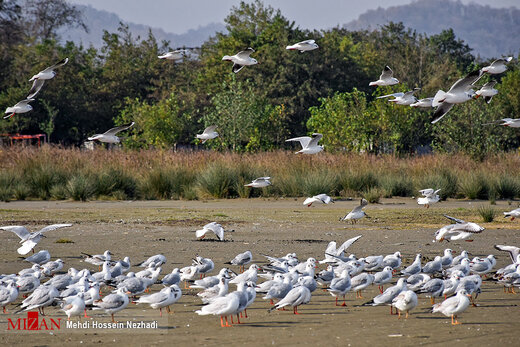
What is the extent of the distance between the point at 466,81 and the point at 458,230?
2.75m

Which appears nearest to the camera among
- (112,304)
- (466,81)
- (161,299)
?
(112,304)

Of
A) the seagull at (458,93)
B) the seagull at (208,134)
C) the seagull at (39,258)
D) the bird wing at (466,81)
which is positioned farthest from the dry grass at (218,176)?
the seagull at (39,258)

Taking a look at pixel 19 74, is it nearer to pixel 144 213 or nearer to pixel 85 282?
pixel 144 213

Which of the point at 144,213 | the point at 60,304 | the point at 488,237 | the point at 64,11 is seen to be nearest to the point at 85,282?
the point at 60,304

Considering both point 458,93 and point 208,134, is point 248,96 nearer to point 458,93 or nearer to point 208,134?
point 208,134

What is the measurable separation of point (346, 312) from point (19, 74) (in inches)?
1818

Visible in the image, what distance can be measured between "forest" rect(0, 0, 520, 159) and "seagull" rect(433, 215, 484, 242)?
19356 mm

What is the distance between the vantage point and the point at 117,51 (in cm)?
5750

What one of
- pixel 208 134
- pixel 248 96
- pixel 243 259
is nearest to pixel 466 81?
pixel 243 259

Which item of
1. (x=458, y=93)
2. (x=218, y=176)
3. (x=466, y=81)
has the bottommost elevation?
(x=218, y=176)

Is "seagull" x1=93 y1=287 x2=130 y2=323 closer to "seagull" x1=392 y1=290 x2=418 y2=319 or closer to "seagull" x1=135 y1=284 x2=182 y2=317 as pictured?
"seagull" x1=135 y1=284 x2=182 y2=317

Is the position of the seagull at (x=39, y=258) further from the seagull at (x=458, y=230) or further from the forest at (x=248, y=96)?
the forest at (x=248, y=96)

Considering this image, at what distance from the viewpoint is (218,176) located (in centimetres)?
2600

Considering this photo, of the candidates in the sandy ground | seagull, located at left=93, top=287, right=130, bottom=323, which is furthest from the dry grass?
seagull, located at left=93, top=287, right=130, bottom=323
